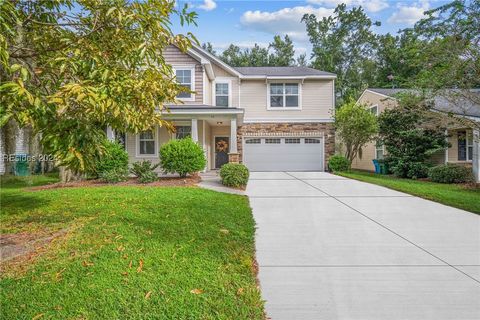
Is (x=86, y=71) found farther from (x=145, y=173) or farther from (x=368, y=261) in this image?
(x=145, y=173)

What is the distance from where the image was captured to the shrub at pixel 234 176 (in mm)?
10945

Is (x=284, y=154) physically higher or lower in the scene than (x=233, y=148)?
lower

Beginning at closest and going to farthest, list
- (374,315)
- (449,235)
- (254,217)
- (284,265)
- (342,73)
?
(374,315)
(284,265)
(449,235)
(254,217)
(342,73)

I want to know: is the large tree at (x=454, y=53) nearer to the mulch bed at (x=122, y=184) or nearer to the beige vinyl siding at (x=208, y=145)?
the mulch bed at (x=122, y=184)

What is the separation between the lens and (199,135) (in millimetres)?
15992

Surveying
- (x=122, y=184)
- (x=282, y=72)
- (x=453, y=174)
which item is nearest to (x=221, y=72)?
(x=282, y=72)

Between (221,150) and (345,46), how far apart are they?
2295cm

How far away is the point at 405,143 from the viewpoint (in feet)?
51.2

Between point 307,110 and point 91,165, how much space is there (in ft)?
52.3

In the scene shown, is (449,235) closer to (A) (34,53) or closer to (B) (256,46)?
(A) (34,53)

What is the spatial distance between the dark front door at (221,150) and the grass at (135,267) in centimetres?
1232

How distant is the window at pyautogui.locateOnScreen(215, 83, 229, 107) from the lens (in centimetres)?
1827

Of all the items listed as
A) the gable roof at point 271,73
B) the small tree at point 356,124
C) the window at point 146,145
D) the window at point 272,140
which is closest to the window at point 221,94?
the gable roof at point 271,73

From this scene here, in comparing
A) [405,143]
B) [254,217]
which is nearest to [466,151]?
[405,143]
